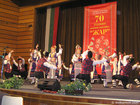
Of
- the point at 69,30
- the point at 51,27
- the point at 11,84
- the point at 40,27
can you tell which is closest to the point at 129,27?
the point at 69,30

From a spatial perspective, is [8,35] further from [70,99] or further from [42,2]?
[70,99]

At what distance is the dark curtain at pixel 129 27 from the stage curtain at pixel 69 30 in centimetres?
203

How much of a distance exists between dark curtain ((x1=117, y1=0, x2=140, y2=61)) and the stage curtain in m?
2.03

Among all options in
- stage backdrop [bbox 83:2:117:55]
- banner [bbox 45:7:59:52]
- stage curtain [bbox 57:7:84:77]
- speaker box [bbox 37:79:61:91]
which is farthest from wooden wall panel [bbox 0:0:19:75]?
speaker box [bbox 37:79:61:91]

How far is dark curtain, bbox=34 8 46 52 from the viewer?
10508 millimetres

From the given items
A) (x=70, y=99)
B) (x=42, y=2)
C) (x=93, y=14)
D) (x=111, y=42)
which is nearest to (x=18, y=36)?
(x=42, y=2)

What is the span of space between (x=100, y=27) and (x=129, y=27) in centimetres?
131

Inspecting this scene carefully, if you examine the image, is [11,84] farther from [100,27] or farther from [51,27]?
[51,27]

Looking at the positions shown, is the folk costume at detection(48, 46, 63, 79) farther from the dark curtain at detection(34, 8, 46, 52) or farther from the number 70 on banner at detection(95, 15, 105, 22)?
the dark curtain at detection(34, 8, 46, 52)

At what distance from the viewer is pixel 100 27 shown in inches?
344

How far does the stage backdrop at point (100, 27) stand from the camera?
830 cm

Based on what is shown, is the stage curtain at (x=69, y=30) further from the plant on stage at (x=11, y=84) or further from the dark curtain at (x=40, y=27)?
the plant on stage at (x=11, y=84)

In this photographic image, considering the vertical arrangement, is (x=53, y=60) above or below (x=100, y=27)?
below

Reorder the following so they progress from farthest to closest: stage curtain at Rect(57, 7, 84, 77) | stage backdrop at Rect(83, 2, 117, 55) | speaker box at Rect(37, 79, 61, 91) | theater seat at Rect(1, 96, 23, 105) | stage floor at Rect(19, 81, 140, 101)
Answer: stage curtain at Rect(57, 7, 84, 77), stage backdrop at Rect(83, 2, 117, 55), speaker box at Rect(37, 79, 61, 91), stage floor at Rect(19, 81, 140, 101), theater seat at Rect(1, 96, 23, 105)
